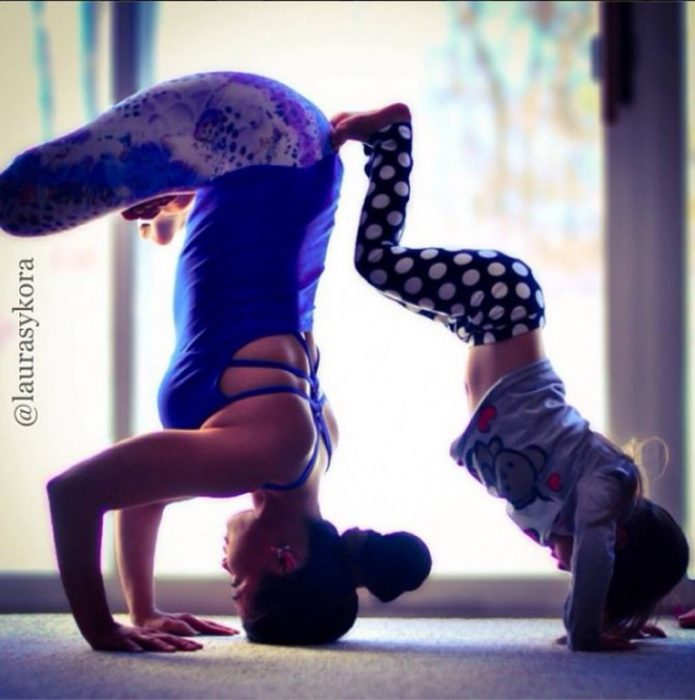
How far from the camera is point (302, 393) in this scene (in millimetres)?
1534

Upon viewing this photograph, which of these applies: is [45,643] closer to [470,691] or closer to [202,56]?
[470,691]

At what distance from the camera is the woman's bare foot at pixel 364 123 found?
161 centimetres

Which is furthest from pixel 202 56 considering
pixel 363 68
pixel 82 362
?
pixel 82 362

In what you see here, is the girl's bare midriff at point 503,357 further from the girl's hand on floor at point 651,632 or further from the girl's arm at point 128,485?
the girl's hand on floor at point 651,632

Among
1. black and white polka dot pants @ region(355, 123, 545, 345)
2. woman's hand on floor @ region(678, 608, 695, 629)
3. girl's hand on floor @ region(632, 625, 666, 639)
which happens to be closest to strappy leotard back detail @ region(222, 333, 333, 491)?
black and white polka dot pants @ region(355, 123, 545, 345)

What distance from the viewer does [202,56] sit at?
211 cm

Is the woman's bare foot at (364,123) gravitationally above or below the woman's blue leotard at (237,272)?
above

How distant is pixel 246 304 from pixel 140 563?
40cm

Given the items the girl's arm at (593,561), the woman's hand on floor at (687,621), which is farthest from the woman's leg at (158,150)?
the woman's hand on floor at (687,621)

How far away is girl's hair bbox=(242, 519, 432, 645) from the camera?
1.51 meters

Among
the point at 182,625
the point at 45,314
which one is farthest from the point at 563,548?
the point at 45,314

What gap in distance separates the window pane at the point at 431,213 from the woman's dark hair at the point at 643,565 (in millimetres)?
452

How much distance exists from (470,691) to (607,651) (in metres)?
0.32

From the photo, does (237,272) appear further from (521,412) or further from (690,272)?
(690,272)
